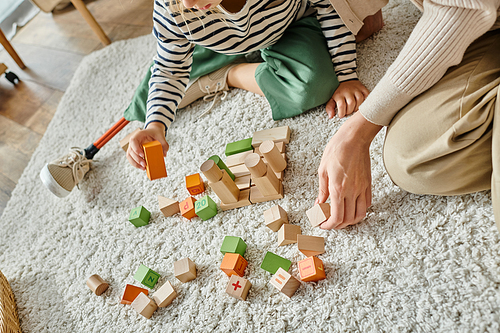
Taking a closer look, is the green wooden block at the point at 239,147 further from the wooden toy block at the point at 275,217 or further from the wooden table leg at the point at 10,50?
the wooden table leg at the point at 10,50

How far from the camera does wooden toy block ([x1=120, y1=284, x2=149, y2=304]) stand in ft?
2.78

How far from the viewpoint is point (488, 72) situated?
0.61 meters

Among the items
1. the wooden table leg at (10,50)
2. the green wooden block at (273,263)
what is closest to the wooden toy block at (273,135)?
the green wooden block at (273,263)

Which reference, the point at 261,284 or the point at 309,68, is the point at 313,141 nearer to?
the point at 309,68

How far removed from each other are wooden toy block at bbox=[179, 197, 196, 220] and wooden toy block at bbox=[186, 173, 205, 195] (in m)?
0.03

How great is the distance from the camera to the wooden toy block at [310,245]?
2.52 ft

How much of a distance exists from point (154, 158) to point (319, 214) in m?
0.41

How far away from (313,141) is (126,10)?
1433 millimetres

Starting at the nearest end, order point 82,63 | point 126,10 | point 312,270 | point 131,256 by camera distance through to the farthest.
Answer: point 312,270, point 131,256, point 82,63, point 126,10

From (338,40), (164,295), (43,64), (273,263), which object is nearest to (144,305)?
(164,295)

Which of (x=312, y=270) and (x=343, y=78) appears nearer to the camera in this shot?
(x=312, y=270)

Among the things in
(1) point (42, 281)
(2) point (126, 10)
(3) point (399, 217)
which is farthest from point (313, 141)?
(2) point (126, 10)

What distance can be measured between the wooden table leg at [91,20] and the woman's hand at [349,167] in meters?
1.41

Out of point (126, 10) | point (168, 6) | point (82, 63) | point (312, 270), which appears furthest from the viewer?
point (126, 10)
